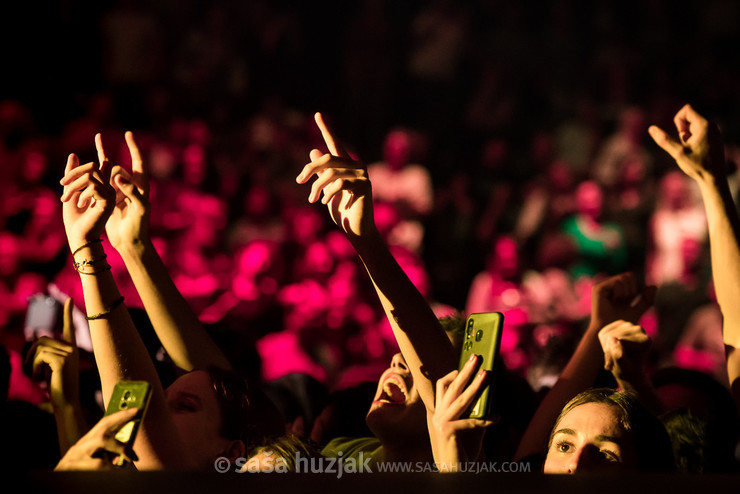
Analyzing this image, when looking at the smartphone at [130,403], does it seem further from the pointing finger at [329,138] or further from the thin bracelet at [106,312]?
the pointing finger at [329,138]

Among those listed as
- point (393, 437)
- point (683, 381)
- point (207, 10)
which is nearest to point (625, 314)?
point (683, 381)

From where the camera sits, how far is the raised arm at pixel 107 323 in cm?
157

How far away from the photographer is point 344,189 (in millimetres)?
1481

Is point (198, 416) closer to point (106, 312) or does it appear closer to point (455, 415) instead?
point (106, 312)

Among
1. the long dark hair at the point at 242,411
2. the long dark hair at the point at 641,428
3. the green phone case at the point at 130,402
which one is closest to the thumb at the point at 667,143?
the long dark hair at the point at 641,428

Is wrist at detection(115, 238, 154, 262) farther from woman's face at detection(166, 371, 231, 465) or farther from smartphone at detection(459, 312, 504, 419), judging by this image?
smartphone at detection(459, 312, 504, 419)

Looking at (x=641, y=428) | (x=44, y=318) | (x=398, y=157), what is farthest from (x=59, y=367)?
(x=398, y=157)

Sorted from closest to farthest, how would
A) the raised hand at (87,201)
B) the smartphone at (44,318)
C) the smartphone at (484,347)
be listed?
the smartphone at (484,347)
the raised hand at (87,201)
the smartphone at (44,318)

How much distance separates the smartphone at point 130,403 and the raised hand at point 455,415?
0.42 meters

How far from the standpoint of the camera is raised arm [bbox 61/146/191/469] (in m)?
1.57

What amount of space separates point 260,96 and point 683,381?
5111 mm

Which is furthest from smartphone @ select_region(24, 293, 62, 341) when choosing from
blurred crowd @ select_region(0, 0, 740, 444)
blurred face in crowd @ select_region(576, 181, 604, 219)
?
blurred face in crowd @ select_region(576, 181, 604, 219)

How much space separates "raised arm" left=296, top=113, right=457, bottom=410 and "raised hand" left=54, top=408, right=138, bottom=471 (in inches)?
19.2

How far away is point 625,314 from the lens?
2.05 m
